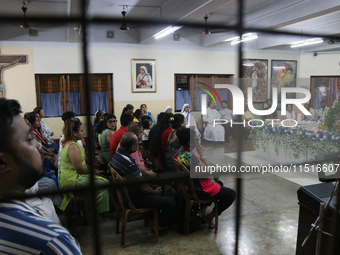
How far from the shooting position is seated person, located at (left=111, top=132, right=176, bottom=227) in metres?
2.06

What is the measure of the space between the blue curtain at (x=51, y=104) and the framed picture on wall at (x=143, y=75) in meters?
1.75

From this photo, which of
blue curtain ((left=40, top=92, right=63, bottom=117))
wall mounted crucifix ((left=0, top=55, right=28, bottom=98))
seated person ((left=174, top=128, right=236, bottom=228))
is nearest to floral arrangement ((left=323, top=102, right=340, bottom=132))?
seated person ((left=174, top=128, right=236, bottom=228))

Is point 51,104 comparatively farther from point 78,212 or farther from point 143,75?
point 78,212

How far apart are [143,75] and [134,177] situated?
4.81 metres

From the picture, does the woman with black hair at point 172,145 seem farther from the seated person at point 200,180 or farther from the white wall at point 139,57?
the white wall at point 139,57

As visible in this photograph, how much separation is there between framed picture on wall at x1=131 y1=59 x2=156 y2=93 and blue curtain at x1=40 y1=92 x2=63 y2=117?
1.75 meters

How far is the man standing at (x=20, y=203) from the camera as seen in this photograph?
644 millimetres

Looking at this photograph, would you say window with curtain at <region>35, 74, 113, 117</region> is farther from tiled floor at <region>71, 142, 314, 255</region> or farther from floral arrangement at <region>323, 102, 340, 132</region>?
floral arrangement at <region>323, 102, 340, 132</region>

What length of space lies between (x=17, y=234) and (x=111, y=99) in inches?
230

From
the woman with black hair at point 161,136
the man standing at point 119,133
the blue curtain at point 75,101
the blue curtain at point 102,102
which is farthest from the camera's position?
the blue curtain at point 102,102

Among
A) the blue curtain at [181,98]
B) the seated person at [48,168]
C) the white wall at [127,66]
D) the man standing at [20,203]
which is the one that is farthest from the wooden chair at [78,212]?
the blue curtain at [181,98]

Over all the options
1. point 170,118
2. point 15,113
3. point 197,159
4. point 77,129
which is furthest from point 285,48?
point 15,113

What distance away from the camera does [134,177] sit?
80.3 inches

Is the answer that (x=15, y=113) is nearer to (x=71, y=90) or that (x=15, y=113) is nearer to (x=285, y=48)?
(x=71, y=90)
